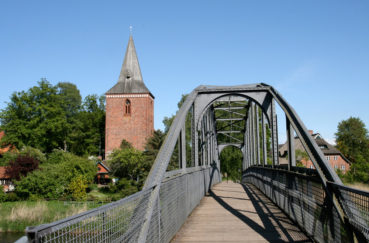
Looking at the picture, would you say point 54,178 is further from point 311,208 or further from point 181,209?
point 311,208

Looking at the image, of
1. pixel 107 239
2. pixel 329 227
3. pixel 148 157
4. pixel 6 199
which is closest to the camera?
pixel 107 239

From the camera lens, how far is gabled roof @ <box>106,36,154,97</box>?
174 feet

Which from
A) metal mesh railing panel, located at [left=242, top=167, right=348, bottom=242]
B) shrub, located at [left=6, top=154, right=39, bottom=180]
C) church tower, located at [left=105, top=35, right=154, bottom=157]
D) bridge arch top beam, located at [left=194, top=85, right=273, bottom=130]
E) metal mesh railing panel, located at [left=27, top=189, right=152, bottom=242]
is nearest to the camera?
metal mesh railing panel, located at [left=27, top=189, right=152, bottom=242]

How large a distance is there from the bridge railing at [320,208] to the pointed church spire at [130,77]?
154 feet

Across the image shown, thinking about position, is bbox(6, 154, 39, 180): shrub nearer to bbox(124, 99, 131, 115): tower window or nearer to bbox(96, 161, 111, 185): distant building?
bbox(96, 161, 111, 185): distant building

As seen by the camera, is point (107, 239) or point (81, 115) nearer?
point (107, 239)

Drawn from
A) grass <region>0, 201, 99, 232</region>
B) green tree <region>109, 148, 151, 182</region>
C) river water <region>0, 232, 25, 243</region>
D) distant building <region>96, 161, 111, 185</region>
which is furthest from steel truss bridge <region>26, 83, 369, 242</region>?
distant building <region>96, 161, 111, 185</region>

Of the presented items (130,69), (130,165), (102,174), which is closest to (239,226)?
(130,165)

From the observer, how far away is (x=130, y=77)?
54.9 meters

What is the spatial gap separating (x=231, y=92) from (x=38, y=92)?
38.0 m

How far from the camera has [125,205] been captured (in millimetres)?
3166

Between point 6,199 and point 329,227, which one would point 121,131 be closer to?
point 6,199

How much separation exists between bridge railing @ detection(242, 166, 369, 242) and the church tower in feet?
146

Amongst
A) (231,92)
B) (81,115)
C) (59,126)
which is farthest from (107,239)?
(81,115)
